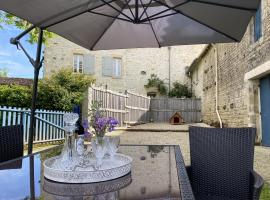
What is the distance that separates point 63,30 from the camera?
3107 millimetres

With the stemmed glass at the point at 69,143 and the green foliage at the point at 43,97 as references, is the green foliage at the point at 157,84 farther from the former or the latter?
the stemmed glass at the point at 69,143

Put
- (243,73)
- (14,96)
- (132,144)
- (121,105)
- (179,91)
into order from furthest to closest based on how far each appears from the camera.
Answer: (179,91) → (121,105) → (14,96) → (243,73) → (132,144)

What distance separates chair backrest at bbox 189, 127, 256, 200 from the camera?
214 centimetres

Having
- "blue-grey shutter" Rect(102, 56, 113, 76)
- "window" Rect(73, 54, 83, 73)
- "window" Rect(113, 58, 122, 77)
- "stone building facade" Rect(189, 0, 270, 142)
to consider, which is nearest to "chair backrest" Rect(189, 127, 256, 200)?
"stone building facade" Rect(189, 0, 270, 142)

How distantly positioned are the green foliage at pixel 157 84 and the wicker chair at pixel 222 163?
651 inches

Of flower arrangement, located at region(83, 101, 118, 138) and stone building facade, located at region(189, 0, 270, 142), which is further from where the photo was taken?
stone building facade, located at region(189, 0, 270, 142)

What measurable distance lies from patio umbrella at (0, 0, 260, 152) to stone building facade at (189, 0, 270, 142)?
13.2 ft

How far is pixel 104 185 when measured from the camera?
1.43 meters

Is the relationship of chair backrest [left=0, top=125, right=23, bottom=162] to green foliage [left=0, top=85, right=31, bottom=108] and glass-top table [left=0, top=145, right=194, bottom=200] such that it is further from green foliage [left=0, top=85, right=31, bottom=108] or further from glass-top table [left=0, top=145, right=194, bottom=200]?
green foliage [left=0, top=85, right=31, bottom=108]

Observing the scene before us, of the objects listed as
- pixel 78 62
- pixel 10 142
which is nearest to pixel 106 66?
pixel 78 62

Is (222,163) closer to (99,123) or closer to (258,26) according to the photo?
(99,123)

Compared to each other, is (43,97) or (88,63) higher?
(88,63)

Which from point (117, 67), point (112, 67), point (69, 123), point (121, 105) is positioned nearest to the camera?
point (69, 123)

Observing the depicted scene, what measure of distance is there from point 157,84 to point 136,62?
2.16 meters
